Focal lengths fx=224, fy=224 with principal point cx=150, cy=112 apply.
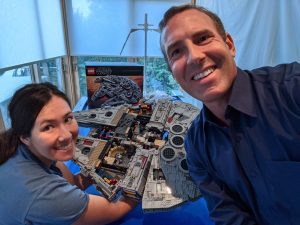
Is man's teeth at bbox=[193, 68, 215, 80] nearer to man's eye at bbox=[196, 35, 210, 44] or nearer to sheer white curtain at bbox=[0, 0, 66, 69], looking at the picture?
man's eye at bbox=[196, 35, 210, 44]

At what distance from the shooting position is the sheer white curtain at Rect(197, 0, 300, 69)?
133 cm

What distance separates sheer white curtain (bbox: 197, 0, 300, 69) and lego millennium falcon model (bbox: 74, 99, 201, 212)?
0.62 m

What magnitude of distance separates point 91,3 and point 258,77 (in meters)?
2.48


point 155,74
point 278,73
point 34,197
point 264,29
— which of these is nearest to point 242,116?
point 278,73

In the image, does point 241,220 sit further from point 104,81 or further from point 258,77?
point 104,81

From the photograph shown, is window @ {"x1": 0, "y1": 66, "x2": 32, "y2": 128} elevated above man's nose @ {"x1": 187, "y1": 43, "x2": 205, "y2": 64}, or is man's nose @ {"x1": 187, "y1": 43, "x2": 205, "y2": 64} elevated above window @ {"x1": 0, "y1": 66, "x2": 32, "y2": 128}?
man's nose @ {"x1": 187, "y1": 43, "x2": 205, "y2": 64}

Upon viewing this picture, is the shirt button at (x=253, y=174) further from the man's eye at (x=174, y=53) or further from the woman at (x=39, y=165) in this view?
the woman at (x=39, y=165)

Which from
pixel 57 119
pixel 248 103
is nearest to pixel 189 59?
pixel 248 103

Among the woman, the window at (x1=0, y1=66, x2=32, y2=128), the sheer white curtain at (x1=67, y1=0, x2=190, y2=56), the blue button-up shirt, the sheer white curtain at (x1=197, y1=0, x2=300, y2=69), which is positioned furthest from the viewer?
the sheer white curtain at (x1=67, y1=0, x2=190, y2=56)

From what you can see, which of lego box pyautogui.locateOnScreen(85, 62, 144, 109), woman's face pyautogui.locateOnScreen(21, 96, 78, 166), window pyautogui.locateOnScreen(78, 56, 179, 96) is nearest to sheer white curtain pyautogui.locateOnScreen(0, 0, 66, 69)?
window pyautogui.locateOnScreen(78, 56, 179, 96)

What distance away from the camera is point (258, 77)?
0.76 meters

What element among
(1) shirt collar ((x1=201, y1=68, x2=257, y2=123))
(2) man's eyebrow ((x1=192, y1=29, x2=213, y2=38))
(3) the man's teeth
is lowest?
(1) shirt collar ((x1=201, y1=68, x2=257, y2=123))

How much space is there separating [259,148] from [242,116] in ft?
0.37

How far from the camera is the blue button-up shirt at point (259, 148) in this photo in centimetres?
67
